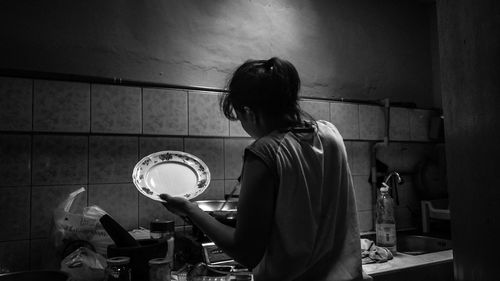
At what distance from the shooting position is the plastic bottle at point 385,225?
1.76m

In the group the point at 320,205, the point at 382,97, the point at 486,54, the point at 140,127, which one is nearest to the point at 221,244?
the point at 320,205

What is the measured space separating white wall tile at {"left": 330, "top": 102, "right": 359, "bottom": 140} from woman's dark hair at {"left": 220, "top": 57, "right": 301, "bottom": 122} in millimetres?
1301

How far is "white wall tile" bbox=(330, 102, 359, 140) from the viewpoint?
208 centimetres

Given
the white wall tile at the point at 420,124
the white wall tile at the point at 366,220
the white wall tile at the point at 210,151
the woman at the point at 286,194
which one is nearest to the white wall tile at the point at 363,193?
the white wall tile at the point at 366,220

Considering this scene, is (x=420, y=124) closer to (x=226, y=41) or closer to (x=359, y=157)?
(x=359, y=157)

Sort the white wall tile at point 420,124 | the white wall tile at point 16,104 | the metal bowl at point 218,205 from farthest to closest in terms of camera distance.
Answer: the white wall tile at point 420,124, the metal bowl at point 218,205, the white wall tile at point 16,104

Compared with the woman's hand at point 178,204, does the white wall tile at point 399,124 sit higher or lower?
higher

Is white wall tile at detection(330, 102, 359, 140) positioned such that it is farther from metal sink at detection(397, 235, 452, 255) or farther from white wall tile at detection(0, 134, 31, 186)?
white wall tile at detection(0, 134, 31, 186)

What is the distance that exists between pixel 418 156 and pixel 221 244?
2.06 m

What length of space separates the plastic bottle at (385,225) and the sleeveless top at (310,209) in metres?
1.06

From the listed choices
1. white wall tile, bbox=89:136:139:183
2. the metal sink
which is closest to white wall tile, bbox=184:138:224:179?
white wall tile, bbox=89:136:139:183

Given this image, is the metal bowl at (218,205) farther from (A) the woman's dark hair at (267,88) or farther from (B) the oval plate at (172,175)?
(A) the woman's dark hair at (267,88)

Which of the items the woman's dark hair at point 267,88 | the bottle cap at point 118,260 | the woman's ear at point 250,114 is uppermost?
the woman's dark hair at point 267,88

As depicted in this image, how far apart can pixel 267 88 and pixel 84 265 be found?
87 cm
